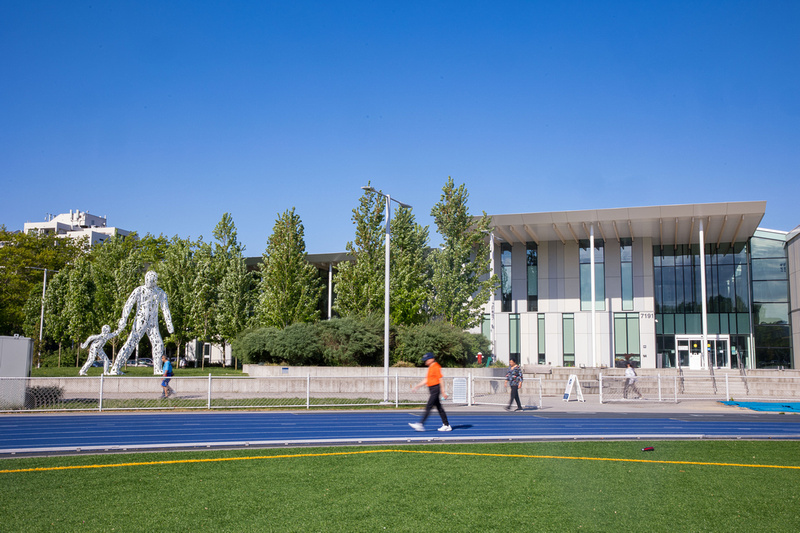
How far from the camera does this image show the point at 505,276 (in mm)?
50750

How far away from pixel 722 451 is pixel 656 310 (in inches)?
1524

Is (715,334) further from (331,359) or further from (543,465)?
(543,465)

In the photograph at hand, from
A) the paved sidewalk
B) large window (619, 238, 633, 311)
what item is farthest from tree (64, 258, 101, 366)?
large window (619, 238, 633, 311)

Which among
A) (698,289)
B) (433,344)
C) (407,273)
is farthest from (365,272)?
(698,289)

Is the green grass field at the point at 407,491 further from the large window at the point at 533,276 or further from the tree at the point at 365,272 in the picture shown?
the large window at the point at 533,276

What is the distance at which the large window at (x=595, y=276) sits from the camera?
1903 inches

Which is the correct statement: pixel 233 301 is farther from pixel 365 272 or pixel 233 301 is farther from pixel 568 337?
pixel 568 337

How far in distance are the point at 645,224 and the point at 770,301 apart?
11.7 metres

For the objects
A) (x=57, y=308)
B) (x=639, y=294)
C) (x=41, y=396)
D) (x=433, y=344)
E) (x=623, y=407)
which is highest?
(x=639, y=294)

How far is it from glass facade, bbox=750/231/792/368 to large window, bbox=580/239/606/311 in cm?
1117

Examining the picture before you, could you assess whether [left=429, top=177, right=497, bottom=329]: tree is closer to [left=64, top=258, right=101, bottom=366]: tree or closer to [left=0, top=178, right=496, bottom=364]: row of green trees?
[left=0, top=178, right=496, bottom=364]: row of green trees

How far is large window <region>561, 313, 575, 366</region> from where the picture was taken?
1905 inches

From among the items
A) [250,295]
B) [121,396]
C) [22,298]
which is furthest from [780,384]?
[22,298]

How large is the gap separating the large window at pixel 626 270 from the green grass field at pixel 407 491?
1452 inches
